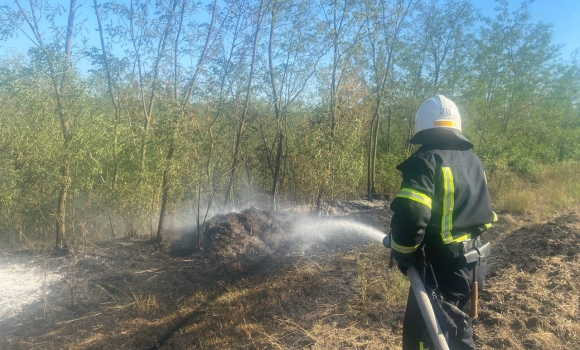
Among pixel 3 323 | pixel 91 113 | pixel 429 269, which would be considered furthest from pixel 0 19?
pixel 429 269

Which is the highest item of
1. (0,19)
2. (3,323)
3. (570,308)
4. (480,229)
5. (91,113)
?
(0,19)

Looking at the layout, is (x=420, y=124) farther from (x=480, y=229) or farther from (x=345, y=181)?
(x=345, y=181)

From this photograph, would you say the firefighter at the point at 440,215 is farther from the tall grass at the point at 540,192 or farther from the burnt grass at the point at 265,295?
the tall grass at the point at 540,192

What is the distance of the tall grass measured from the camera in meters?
8.22

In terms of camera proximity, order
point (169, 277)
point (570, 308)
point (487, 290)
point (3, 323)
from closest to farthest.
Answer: point (570, 308), point (487, 290), point (3, 323), point (169, 277)

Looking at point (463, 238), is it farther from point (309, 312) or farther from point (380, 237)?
point (380, 237)

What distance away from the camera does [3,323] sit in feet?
15.7

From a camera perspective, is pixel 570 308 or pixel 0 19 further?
pixel 0 19

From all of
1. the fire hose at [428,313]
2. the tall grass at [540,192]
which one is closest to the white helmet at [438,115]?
the fire hose at [428,313]

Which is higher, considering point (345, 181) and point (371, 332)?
point (345, 181)

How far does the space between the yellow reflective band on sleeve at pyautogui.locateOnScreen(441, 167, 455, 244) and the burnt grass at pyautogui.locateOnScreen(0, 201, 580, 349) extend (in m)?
1.64

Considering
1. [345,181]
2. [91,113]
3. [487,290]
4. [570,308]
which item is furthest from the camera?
[345,181]

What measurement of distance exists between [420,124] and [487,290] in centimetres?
271

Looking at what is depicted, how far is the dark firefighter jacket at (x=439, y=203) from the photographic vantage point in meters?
2.14
